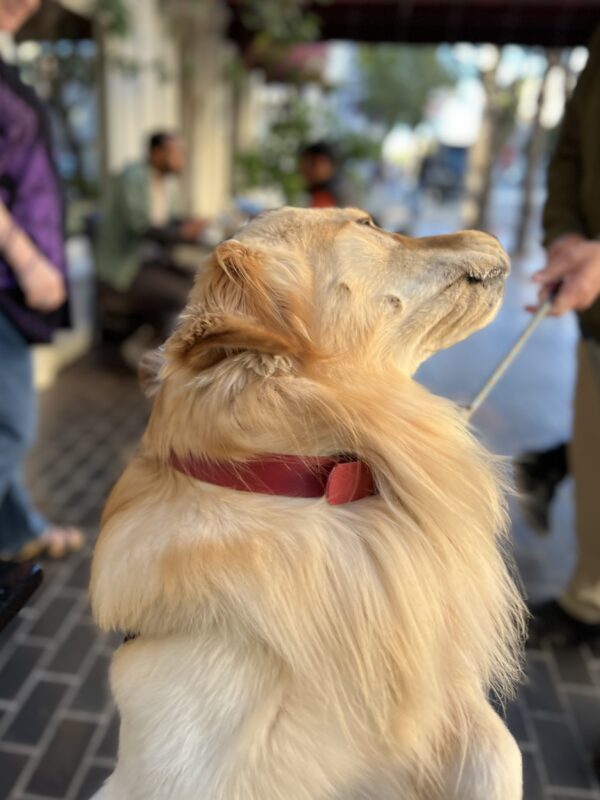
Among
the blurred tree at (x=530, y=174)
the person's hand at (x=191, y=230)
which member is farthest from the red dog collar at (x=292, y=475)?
the blurred tree at (x=530, y=174)

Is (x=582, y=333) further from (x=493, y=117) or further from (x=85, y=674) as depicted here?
(x=493, y=117)

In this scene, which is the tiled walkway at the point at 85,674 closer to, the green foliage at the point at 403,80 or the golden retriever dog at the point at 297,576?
the golden retriever dog at the point at 297,576

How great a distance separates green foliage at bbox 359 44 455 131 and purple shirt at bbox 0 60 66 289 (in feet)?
81.4

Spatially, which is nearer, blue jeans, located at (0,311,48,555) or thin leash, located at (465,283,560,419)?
thin leash, located at (465,283,560,419)

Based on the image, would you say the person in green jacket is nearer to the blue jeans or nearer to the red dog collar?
the red dog collar

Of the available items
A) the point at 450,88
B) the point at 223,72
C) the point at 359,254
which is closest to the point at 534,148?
the point at 223,72

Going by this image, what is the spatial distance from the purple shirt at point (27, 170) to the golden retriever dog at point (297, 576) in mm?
1281

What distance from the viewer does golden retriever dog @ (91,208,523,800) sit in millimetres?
1100

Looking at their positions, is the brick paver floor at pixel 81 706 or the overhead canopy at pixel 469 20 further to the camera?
the overhead canopy at pixel 469 20

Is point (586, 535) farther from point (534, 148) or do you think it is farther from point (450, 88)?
point (450, 88)

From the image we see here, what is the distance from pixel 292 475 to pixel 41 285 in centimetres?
150

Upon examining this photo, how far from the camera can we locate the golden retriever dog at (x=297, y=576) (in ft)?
3.61

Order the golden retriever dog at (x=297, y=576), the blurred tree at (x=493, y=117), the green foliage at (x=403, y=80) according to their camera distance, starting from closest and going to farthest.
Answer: the golden retriever dog at (x=297, y=576), the blurred tree at (x=493, y=117), the green foliage at (x=403, y=80)

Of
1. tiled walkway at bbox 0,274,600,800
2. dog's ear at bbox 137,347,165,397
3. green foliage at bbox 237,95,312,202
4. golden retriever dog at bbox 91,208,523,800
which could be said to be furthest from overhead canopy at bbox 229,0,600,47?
golden retriever dog at bbox 91,208,523,800
